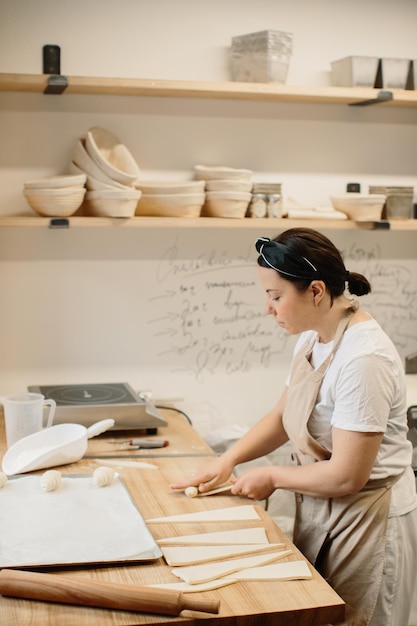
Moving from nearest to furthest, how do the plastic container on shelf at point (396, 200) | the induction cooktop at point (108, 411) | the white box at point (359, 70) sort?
the induction cooktop at point (108, 411), the white box at point (359, 70), the plastic container on shelf at point (396, 200)

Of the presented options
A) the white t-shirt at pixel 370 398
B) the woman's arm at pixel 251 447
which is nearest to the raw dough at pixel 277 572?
the white t-shirt at pixel 370 398

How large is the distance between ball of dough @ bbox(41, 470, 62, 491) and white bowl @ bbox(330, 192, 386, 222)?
1.69m

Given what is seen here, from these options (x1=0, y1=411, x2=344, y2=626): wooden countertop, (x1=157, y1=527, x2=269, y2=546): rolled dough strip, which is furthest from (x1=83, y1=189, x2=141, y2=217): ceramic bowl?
(x1=157, y1=527, x2=269, y2=546): rolled dough strip

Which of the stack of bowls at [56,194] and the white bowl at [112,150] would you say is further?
the white bowl at [112,150]

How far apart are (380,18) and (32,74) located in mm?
1466

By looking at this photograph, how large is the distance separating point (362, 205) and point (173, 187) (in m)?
0.76

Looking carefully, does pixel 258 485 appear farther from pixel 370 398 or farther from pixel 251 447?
pixel 370 398

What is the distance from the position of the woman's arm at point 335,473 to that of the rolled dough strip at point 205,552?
0.21 m

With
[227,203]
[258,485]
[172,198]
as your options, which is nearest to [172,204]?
[172,198]

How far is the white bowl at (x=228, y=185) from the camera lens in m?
3.03

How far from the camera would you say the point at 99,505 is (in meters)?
1.92

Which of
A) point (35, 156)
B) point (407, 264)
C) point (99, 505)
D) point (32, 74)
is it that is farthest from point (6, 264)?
point (407, 264)

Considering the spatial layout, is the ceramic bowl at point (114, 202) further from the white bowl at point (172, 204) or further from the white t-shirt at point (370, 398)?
the white t-shirt at point (370, 398)

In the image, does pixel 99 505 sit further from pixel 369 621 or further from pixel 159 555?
pixel 369 621
